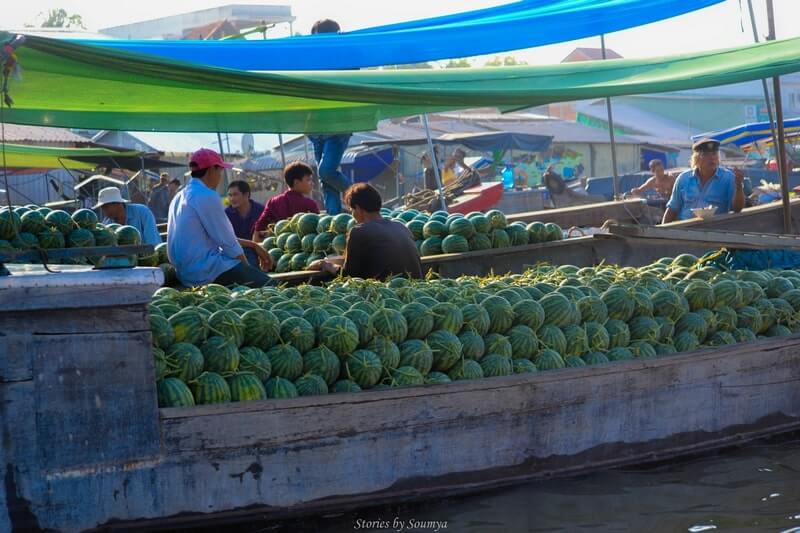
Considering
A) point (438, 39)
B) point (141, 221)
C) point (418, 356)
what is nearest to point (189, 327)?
point (418, 356)

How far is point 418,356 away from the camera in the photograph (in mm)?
4641

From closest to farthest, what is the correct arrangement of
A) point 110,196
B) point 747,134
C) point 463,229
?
point 463,229
point 110,196
point 747,134

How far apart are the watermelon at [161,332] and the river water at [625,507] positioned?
859mm

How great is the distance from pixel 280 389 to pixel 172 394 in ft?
1.53

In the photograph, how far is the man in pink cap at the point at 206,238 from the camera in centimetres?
623

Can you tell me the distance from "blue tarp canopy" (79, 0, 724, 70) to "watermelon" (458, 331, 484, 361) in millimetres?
2598

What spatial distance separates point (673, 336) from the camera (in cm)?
555

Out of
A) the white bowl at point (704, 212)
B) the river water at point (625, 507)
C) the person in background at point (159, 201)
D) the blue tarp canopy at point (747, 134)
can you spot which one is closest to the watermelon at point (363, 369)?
the river water at point (625, 507)

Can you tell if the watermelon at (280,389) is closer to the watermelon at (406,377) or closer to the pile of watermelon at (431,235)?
the watermelon at (406,377)

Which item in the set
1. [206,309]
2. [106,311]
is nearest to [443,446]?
[206,309]

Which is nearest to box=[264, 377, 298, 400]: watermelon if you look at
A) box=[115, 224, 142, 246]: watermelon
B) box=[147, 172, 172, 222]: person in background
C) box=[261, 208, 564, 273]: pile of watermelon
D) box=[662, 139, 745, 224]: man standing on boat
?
box=[115, 224, 142, 246]: watermelon

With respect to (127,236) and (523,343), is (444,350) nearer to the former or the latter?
(523,343)

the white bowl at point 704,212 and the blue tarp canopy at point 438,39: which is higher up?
the blue tarp canopy at point 438,39

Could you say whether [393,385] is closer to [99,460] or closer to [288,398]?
[288,398]
